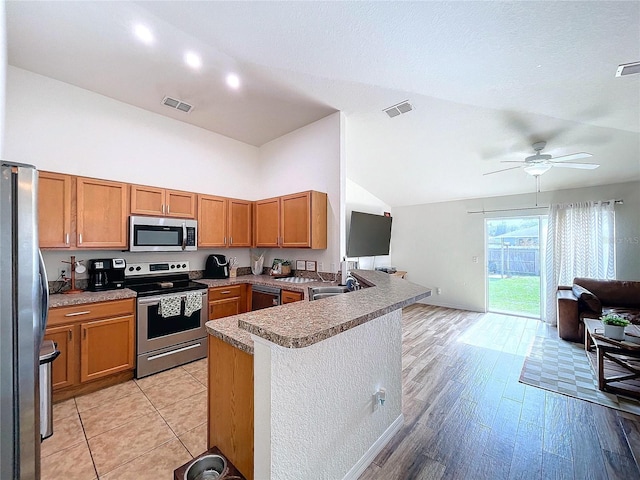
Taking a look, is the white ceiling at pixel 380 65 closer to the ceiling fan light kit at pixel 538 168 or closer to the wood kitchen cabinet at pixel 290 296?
the ceiling fan light kit at pixel 538 168

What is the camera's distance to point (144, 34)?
207 centimetres

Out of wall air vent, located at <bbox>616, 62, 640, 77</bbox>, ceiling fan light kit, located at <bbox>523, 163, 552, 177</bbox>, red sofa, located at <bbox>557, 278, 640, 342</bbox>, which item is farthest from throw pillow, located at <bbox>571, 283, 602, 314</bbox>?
wall air vent, located at <bbox>616, 62, 640, 77</bbox>

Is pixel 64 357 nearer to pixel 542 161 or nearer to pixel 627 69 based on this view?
pixel 627 69

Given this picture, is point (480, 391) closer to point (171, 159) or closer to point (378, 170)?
point (378, 170)

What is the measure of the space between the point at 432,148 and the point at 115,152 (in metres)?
4.10


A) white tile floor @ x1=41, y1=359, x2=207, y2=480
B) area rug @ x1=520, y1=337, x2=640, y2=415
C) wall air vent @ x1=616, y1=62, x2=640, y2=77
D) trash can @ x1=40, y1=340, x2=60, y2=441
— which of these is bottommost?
area rug @ x1=520, y1=337, x2=640, y2=415

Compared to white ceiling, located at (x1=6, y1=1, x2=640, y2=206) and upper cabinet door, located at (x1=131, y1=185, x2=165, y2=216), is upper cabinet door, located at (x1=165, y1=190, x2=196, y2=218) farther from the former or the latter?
white ceiling, located at (x1=6, y1=1, x2=640, y2=206)

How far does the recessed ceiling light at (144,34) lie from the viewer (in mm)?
2020

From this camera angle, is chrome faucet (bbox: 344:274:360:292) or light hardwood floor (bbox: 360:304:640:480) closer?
light hardwood floor (bbox: 360:304:640:480)

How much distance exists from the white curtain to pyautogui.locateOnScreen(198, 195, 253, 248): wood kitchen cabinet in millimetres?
5259

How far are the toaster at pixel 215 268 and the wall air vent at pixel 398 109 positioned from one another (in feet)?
9.61

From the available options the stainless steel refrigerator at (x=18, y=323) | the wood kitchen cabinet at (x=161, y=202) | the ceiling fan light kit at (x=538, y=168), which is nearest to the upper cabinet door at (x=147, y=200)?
the wood kitchen cabinet at (x=161, y=202)

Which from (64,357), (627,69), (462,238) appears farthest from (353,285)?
(462,238)

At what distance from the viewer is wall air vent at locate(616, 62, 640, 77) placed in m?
2.00
